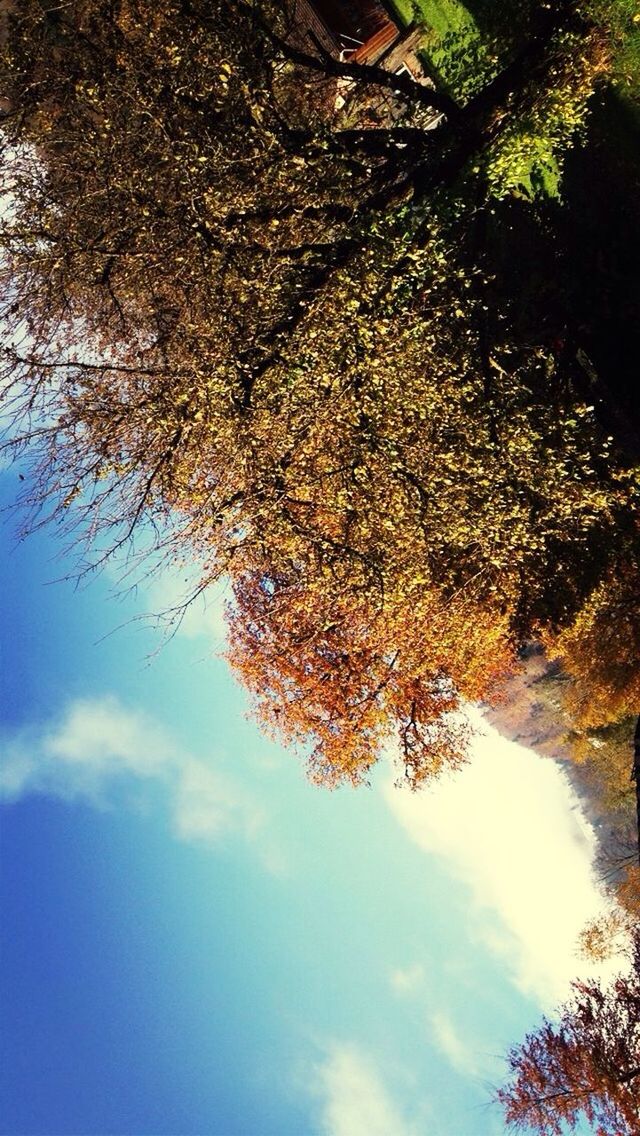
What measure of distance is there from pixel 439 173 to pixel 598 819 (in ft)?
223

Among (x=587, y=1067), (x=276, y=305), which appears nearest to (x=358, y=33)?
(x=276, y=305)

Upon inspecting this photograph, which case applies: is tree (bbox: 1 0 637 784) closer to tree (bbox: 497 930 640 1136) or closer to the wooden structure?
the wooden structure

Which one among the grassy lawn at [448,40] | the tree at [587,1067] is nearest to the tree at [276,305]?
the grassy lawn at [448,40]

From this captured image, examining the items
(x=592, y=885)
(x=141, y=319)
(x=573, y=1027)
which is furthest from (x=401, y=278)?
(x=592, y=885)

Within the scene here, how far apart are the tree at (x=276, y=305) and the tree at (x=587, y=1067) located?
1873 cm

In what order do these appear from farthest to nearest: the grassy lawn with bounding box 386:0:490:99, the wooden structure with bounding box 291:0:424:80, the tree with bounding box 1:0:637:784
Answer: the wooden structure with bounding box 291:0:424:80, the grassy lawn with bounding box 386:0:490:99, the tree with bounding box 1:0:637:784

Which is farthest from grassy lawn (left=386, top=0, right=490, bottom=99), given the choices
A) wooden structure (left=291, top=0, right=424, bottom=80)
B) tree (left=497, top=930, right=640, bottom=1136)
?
tree (left=497, top=930, right=640, bottom=1136)

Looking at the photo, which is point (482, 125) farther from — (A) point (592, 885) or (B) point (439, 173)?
(A) point (592, 885)

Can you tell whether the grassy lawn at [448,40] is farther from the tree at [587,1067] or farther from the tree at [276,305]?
the tree at [587,1067]

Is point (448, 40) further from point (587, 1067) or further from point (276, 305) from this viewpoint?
point (587, 1067)

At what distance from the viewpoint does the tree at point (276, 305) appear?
57.1 ft

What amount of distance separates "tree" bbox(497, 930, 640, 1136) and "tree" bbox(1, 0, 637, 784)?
18734 mm

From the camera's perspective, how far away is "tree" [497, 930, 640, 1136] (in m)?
26.9

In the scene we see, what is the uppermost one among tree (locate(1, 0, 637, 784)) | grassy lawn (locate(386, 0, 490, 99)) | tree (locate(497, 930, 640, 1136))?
grassy lawn (locate(386, 0, 490, 99))
